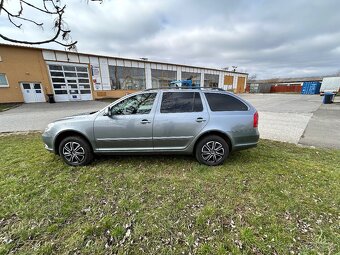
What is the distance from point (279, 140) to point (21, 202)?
22.8ft

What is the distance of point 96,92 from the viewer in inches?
826

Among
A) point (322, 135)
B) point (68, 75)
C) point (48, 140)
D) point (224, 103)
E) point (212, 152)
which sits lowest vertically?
point (322, 135)

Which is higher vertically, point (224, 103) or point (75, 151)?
point (224, 103)

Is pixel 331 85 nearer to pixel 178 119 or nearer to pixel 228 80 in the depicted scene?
pixel 228 80

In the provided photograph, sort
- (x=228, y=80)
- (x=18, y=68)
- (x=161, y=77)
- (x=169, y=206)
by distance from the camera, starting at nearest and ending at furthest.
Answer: (x=169, y=206), (x=18, y=68), (x=161, y=77), (x=228, y=80)

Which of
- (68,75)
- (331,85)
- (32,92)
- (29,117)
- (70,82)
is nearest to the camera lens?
(29,117)

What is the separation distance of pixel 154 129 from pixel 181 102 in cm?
84

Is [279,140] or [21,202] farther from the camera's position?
[279,140]

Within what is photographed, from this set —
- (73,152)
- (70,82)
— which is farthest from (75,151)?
(70,82)

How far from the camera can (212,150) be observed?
12.8ft

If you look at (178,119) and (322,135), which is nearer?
(178,119)

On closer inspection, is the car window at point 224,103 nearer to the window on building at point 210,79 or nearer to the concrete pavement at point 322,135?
the concrete pavement at point 322,135

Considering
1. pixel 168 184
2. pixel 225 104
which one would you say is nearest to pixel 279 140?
pixel 225 104

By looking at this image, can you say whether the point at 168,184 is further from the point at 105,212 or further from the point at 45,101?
the point at 45,101
